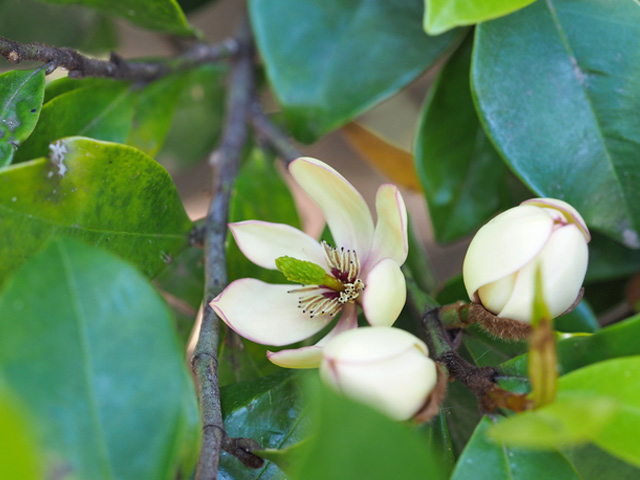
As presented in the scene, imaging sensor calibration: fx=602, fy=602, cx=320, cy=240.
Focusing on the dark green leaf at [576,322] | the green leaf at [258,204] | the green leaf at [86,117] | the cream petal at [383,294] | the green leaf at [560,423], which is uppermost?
the green leaf at [86,117]

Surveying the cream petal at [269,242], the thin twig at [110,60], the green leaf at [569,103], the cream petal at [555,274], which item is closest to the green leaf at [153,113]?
the thin twig at [110,60]

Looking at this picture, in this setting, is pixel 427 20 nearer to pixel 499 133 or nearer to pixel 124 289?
pixel 499 133

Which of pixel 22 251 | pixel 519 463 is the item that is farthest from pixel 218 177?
pixel 519 463

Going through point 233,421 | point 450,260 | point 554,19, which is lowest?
point 450,260

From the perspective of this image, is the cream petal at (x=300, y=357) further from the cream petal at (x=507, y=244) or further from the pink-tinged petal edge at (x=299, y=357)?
the cream petal at (x=507, y=244)

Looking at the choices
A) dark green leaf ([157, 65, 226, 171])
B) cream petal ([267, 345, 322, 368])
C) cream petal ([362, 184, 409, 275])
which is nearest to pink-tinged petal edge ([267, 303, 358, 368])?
cream petal ([267, 345, 322, 368])

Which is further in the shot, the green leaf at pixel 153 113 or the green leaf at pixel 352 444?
the green leaf at pixel 153 113
